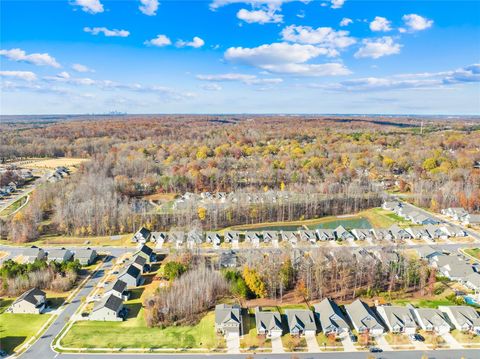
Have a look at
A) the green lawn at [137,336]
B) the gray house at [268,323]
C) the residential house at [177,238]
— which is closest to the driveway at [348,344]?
the gray house at [268,323]

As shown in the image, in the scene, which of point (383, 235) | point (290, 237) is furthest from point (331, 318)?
point (383, 235)

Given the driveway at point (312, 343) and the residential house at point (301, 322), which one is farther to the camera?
the residential house at point (301, 322)

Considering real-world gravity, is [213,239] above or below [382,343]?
above

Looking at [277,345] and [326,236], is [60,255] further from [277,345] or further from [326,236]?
[326,236]

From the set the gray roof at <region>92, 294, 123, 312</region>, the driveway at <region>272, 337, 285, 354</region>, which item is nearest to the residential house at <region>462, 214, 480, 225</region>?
the driveway at <region>272, 337, 285, 354</region>

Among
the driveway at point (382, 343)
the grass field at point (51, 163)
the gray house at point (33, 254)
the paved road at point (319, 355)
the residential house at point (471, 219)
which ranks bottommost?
the paved road at point (319, 355)

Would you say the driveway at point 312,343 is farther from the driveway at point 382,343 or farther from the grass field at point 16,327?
the grass field at point 16,327

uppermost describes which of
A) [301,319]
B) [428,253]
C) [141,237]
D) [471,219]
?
[471,219]
